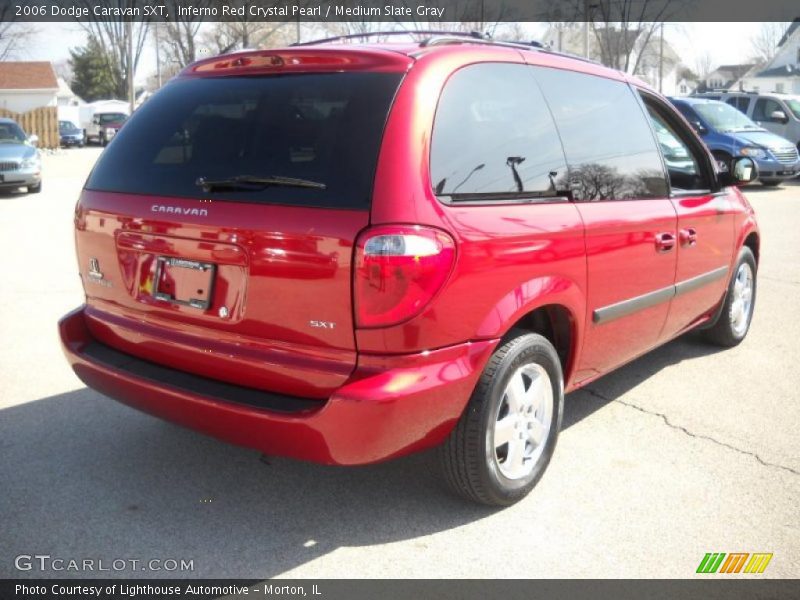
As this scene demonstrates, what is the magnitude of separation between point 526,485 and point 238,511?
3.92ft

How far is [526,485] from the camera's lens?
3387 millimetres

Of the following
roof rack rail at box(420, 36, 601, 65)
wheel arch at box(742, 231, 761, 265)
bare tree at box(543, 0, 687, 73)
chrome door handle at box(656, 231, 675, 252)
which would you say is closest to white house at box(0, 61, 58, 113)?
bare tree at box(543, 0, 687, 73)

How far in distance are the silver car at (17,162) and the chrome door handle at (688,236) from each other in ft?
48.9

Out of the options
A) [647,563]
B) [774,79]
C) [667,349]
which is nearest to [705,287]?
[667,349]

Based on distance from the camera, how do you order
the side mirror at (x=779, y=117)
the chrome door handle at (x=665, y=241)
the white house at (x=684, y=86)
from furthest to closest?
the white house at (x=684, y=86), the side mirror at (x=779, y=117), the chrome door handle at (x=665, y=241)

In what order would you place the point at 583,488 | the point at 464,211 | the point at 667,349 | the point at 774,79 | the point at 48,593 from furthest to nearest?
1. the point at 774,79
2. the point at 667,349
3. the point at 583,488
4. the point at 464,211
5. the point at 48,593

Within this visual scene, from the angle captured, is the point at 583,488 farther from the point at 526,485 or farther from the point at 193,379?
the point at 193,379

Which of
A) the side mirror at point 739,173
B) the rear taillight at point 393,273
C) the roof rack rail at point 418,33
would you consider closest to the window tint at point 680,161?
the side mirror at point 739,173

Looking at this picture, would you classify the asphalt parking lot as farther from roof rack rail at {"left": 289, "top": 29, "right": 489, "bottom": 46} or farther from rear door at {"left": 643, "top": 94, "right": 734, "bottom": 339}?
roof rack rail at {"left": 289, "top": 29, "right": 489, "bottom": 46}

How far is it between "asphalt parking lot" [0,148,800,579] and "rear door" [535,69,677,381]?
527 millimetres

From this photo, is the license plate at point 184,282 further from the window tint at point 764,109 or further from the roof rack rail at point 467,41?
the window tint at point 764,109

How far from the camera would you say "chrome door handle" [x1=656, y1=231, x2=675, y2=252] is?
407 cm

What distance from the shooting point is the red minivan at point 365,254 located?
2.75 metres

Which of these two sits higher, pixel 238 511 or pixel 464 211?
pixel 464 211
